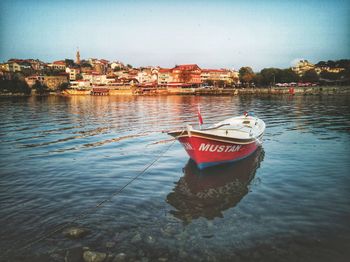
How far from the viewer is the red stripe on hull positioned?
39.8 feet

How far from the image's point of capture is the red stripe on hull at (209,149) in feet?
39.8

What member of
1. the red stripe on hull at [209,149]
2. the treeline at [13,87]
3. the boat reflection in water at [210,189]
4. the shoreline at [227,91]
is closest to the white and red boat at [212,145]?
the red stripe on hull at [209,149]

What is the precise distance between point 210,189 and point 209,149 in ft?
7.24

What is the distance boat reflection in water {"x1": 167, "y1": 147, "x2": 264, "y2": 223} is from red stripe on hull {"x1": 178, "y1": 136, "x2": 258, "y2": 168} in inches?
23.8

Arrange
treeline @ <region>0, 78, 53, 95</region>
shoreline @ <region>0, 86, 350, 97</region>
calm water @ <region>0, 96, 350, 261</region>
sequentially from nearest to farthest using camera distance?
calm water @ <region>0, 96, 350, 261</region>, shoreline @ <region>0, 86, 350, 97</region>, treeline @ <region>0, 78, 53, 95</region>

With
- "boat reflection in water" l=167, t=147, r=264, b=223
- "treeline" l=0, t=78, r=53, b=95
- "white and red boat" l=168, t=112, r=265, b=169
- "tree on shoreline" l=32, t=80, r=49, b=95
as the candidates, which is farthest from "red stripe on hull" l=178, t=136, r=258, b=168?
"tree on shoreline" l=32, t=80, r=49, b=95

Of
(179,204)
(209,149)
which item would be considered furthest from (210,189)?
(209,149)

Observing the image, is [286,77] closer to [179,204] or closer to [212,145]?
[212,145]

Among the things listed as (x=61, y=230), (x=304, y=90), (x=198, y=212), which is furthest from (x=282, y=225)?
(x=304, y=90)

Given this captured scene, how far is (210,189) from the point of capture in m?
10.9

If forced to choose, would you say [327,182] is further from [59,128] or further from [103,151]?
[59,128]

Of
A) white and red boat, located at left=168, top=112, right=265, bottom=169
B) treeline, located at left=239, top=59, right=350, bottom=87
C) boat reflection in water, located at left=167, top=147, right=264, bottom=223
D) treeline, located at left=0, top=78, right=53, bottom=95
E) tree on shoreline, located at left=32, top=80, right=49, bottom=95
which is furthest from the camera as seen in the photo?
tree on shoreline, located at left=32, top=80, right=49, bottom=95

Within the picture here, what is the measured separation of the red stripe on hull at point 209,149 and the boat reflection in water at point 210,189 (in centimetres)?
60

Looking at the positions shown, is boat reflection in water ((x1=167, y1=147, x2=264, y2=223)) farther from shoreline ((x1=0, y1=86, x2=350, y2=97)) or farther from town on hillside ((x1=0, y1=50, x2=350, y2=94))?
town on hillside ((x1=0, y1=50, x2=350, y2=94))
